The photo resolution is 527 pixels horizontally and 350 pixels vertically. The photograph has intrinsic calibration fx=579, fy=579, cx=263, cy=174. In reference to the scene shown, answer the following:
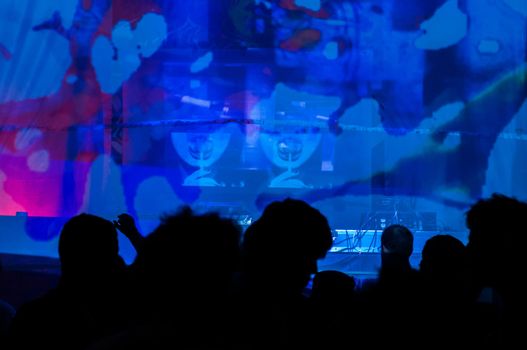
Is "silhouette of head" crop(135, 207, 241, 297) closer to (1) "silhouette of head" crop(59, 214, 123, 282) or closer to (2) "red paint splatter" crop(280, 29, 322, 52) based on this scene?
(1) "silhouette of head" crop(59, 214, 123, 282)

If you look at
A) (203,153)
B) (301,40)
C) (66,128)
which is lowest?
(203,153)

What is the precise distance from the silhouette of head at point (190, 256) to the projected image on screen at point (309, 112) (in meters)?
3.44

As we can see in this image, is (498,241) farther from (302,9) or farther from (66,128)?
(66,128)

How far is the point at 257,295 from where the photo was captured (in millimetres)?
1012

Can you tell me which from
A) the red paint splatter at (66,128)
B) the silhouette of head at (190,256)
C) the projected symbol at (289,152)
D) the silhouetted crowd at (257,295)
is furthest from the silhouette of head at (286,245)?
the red paint splatter at (66,128)

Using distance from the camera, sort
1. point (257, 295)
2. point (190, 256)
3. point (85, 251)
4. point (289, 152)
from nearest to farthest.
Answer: point (190, 256), point (257, 295), point (85, 251), point (289, 152)

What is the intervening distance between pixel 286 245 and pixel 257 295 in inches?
6.6

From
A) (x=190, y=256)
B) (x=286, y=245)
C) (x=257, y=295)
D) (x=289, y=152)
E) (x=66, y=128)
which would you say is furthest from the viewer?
(x=66, y=128)

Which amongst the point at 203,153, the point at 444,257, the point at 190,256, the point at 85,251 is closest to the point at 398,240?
the point at 444,257

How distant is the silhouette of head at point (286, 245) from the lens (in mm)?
1109

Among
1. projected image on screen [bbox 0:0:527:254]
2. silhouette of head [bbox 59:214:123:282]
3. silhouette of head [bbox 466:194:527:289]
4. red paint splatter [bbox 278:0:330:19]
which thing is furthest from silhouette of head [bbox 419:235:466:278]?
red paint splatter [bbox 278:0:330:19]

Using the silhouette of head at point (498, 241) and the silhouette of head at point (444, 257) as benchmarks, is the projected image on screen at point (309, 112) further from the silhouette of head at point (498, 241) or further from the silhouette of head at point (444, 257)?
the silhouette of head at point (498, 241)

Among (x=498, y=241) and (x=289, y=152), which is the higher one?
(x=289, y=152)

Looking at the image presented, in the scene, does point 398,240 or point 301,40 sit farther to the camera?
point 301,40
